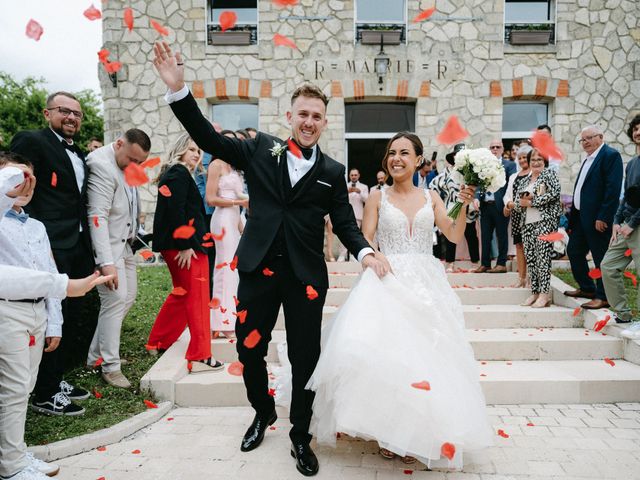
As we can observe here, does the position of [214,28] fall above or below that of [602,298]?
above

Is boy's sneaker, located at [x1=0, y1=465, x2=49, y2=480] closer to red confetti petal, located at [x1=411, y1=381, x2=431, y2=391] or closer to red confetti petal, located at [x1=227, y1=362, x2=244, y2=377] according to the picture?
red confetti petal, located at [x1=227, y1=362, x2=244, y2=377]

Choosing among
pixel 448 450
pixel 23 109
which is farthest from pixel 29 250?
pixel 23 109

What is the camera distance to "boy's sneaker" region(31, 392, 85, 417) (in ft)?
12.1

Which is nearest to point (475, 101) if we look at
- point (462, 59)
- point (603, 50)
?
point (462, 59)

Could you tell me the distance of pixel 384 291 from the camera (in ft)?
10.5

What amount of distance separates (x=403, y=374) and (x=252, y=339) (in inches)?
39.2

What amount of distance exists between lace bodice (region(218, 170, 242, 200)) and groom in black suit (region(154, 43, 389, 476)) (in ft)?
6.45

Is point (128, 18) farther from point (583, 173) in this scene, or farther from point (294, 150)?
point (583, 173)

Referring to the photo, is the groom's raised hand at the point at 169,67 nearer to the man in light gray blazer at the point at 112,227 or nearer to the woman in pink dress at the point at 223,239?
the man in light gray blazer at the point at 112,227

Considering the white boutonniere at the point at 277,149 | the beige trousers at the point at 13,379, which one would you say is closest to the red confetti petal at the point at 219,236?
the white boutonniere at the point at 277,149

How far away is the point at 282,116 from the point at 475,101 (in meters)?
4.20

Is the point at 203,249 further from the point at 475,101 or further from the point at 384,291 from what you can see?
the point at 475,101

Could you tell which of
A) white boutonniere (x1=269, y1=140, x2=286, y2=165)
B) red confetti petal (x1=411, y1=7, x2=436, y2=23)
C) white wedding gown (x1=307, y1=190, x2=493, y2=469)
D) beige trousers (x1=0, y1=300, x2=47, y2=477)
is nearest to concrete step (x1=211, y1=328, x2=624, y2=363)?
white wedding gown (x1=307, y1=190, x2=493, y2=469)

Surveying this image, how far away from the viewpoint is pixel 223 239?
5074 millimetres
